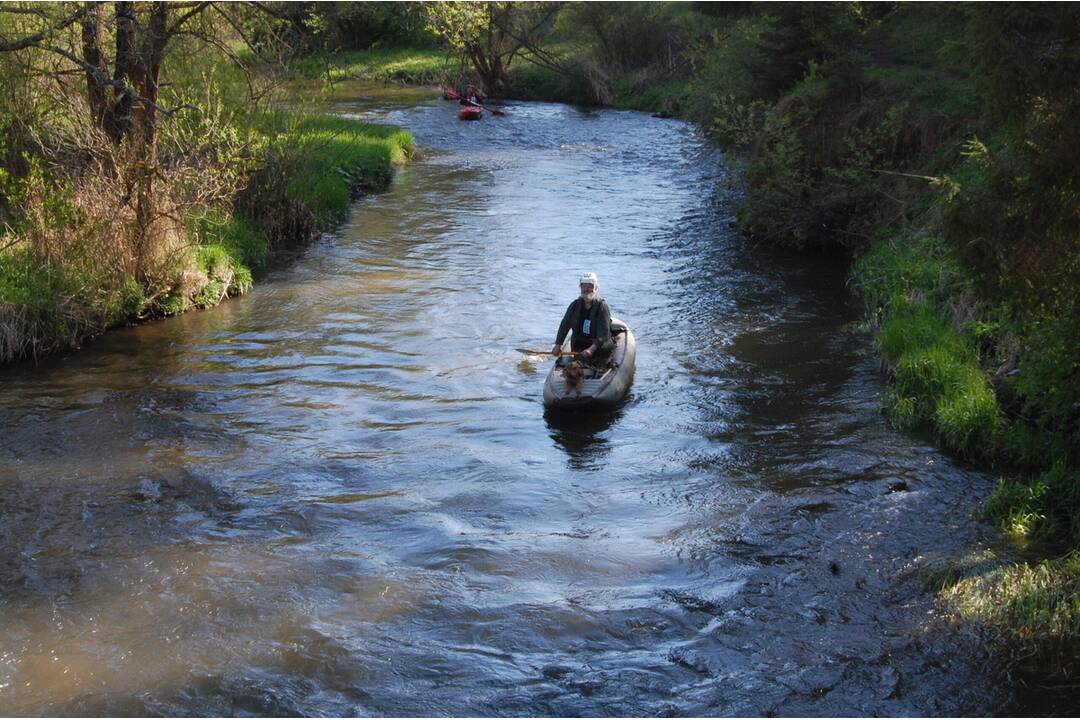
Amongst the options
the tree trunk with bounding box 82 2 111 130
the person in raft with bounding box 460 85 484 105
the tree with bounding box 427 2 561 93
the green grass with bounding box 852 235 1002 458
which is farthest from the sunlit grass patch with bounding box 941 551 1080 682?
the person in raft with bounding box 460 85 484 105

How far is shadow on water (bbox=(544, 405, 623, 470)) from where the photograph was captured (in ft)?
33.4

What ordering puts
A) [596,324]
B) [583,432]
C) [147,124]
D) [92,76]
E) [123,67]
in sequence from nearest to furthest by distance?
[583,432]
[596,324]
[92,76]
[123,67]
[147,124]

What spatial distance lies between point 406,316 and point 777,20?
923 cm

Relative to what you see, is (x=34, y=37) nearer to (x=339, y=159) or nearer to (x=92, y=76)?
(x=92, y=76)

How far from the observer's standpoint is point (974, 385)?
32.9 feet

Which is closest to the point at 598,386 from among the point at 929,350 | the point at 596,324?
the point at 596,324

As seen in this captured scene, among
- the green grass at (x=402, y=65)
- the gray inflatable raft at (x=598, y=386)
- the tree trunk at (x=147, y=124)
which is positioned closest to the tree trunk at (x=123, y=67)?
the tree trunk at (x=147, y=124)

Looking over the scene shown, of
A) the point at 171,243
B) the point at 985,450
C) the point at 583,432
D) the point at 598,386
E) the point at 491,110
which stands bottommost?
the point at 583,432

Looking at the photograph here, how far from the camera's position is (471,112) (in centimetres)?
3225

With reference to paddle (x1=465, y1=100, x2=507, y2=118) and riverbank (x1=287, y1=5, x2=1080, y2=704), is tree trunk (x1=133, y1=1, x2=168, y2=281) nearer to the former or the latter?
riverbank (x1=287, y1=5, x2=1080, y2=704)

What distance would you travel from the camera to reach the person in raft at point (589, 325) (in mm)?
11602

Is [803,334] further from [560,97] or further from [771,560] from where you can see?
[560,97]

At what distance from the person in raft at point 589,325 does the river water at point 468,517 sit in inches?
29.3

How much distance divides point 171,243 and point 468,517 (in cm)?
705
